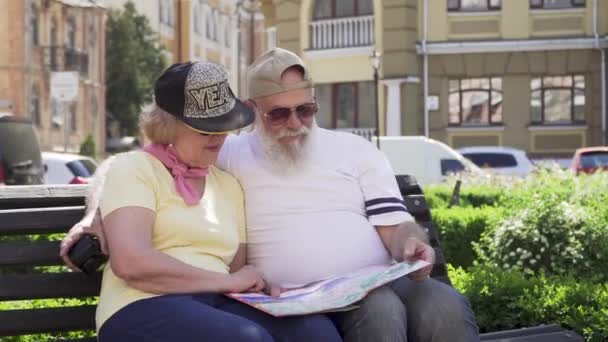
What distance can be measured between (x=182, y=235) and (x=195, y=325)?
0.46 m

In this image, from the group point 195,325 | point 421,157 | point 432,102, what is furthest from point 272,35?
point 195,325

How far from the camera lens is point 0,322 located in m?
4.70

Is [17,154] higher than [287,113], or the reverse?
[287,113]

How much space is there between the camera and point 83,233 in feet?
14.4

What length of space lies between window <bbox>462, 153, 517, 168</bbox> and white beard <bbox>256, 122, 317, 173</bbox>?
2122cm

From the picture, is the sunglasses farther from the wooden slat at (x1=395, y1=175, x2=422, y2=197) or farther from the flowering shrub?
the flowering shrub

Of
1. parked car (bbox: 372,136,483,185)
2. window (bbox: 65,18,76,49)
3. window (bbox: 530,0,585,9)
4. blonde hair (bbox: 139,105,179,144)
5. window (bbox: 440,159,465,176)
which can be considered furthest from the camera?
window (bbox: 65,18,76,49)

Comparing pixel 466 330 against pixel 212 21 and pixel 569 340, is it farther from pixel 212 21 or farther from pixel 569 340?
pixel 212 21

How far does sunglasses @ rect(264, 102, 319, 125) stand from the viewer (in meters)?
4.91

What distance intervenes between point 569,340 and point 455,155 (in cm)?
1810

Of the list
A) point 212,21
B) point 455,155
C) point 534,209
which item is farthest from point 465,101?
point 212,21

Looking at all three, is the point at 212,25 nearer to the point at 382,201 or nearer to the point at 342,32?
the point at 342,32

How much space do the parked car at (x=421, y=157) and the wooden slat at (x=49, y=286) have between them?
18.0 meters

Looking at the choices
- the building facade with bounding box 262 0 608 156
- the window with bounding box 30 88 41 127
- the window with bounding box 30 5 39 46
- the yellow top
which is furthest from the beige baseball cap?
the window with bounding box 30 5 39 46
